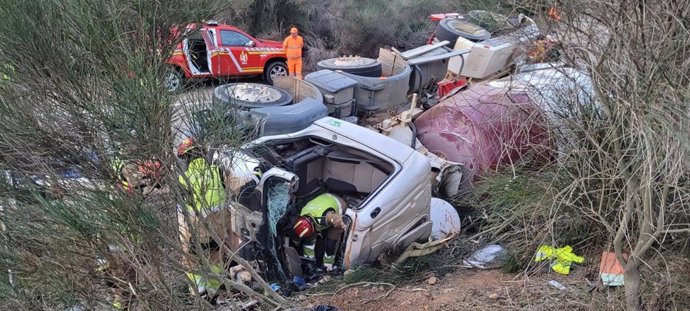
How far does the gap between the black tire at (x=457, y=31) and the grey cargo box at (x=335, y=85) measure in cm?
388

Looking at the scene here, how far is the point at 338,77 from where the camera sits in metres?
9.24

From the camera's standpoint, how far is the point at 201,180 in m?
4.43

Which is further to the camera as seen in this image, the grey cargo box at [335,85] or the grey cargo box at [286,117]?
the grey cargo box at [335,85]

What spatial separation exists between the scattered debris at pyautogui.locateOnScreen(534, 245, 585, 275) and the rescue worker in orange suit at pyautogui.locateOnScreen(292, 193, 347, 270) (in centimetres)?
187

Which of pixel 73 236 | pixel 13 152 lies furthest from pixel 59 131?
pixel 73 236

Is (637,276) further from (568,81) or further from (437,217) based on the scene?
(437,217)

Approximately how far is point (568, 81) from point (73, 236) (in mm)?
3380

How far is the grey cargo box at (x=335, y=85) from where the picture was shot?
876cm

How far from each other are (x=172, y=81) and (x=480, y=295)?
3.04 meters

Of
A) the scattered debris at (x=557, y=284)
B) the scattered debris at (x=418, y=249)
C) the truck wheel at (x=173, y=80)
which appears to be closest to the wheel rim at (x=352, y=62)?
the scattered debris at (x=418, y=249)

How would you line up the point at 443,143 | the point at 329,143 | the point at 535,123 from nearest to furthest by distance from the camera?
the point at 535,123 < the point at 329,143 < the point at 443,143

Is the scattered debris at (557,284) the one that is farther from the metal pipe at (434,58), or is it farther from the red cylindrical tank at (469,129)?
the metal pipe at (434,58)

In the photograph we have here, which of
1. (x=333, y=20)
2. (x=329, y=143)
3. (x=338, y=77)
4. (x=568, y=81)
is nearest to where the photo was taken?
(x=568, y=81)

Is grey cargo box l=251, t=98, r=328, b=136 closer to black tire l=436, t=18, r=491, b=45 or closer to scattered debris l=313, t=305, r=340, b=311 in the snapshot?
scattered debris l=313, t=305, r=340, b=311
